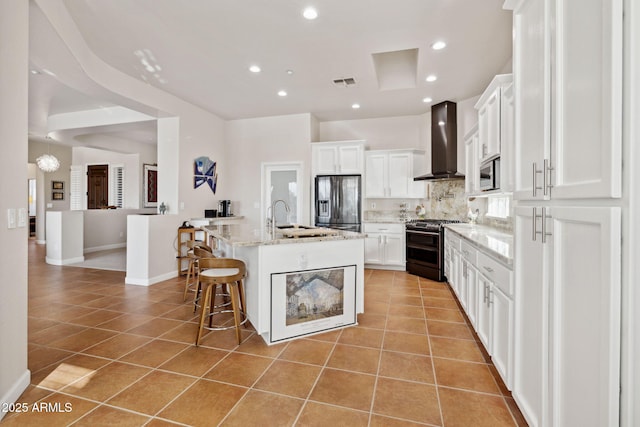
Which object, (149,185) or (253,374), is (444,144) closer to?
(253,374)

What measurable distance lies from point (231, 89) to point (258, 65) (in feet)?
3.20

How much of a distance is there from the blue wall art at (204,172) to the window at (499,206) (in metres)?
4.66

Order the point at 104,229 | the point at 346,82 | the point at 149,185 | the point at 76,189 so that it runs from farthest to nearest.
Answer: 1. the point at 76,189
2. the point at 149,185
3. the point at 104,229
4. the point at 346,82

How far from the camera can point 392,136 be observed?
20.1 ft

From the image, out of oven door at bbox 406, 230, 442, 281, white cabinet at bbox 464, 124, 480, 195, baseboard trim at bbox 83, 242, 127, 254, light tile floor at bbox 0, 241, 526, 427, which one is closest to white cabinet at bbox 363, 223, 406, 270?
oven door at bbox 406, 230, 442, 281

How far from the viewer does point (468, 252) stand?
9.90ft

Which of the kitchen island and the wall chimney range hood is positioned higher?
the wall chimney range hood

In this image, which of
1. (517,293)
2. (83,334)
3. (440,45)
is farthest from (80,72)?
(517,293)

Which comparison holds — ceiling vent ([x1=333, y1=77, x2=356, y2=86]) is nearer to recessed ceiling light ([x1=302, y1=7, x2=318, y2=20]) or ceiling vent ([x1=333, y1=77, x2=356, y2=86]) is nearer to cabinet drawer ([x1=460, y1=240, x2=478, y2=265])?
recessed ceiling light ([x1=302, y1=7, x2=318, y2=20])

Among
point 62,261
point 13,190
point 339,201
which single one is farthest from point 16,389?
point 62,261

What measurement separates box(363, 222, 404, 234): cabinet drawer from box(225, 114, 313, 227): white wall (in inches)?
46.0

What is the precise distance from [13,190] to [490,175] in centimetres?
381

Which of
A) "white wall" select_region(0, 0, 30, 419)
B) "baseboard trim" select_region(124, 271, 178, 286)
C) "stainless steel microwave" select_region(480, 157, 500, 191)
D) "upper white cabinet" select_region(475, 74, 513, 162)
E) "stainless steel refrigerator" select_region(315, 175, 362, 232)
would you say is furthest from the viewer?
"stainless steel refrigerator" select_region(315, 175, 362, 232)

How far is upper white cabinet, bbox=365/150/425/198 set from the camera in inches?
224
